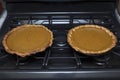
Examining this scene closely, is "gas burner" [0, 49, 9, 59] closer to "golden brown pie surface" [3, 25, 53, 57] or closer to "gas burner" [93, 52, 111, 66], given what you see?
"golden brown pie surface" [3, 25, 53, 57]

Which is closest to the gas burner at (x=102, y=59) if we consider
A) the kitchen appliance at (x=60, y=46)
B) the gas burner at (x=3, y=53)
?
the kitchen appliance at (x=60, y=46)

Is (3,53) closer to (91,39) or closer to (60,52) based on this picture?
(60,52)

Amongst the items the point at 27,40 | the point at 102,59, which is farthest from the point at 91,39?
the point at 27,40

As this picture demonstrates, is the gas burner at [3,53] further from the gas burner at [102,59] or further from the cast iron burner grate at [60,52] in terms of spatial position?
→ the gas burner at [102,59]

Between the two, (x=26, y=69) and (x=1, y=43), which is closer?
(x=26, y=69)

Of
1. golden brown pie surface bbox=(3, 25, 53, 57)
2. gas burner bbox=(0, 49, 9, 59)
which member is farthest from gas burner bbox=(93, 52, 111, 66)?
gas burner bbox=(0, 49, 9, 59)

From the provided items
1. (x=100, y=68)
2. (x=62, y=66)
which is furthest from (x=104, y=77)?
(x=62, y=66)

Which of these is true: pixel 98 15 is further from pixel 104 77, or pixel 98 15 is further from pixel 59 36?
pixel 104 77
